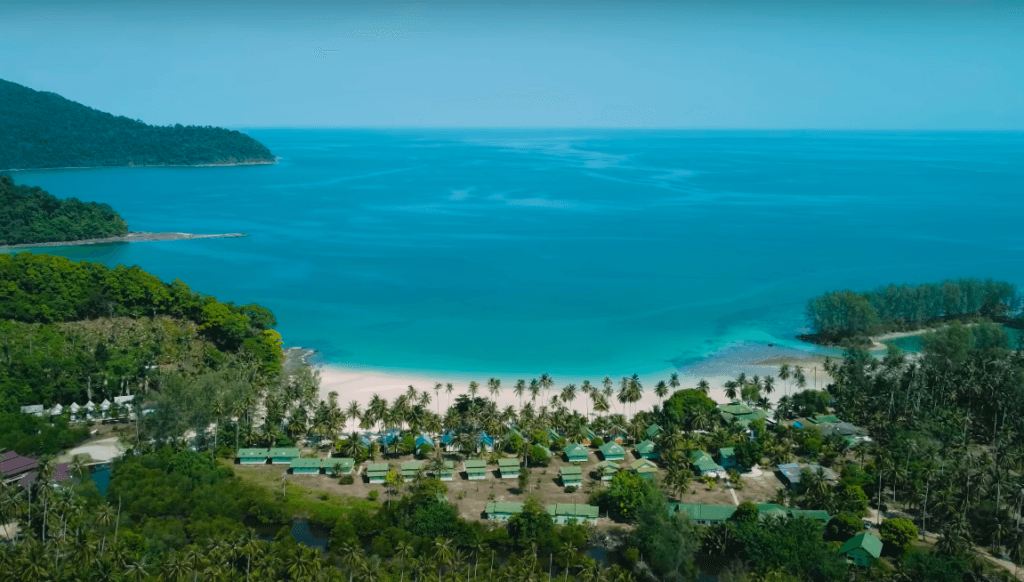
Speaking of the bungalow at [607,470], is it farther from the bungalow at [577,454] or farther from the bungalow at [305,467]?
the bungalow at [305,467]

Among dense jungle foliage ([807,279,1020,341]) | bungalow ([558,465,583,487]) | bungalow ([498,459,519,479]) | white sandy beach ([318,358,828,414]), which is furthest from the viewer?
dense jungle foliage ([807,279,1020,341])

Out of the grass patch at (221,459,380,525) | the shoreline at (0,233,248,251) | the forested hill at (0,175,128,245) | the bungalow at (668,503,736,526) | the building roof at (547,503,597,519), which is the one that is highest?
the forested hill at (0,175,128,245)

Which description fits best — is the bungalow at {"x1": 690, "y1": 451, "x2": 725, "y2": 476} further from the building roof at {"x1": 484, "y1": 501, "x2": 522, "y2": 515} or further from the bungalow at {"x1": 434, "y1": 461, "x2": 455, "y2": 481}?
the bungalow at {"x1": 434, "y1": 461, "x2": 455, "y2": 481}

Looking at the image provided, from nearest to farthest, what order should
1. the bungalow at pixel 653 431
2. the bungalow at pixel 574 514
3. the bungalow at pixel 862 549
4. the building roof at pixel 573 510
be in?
1. the bungalow at pixel 862 549
2. the bungalow at pixel 574 514
3. the building roof at pixel 573 510
4. the bungalow at pixel 653 431

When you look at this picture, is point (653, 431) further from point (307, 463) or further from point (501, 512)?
point (307, 463)

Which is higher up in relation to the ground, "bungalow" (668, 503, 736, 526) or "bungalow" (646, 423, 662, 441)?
"bungalow" (646, 423, 662, 441)

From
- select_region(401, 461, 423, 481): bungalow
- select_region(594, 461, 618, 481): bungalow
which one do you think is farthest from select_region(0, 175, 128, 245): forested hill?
select_region(594, 461, 618, 481): bungalow

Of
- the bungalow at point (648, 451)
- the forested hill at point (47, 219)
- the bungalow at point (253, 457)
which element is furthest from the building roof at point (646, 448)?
the forested hill at point (47, 219)

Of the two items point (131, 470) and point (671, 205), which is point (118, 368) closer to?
point (131, 470)
